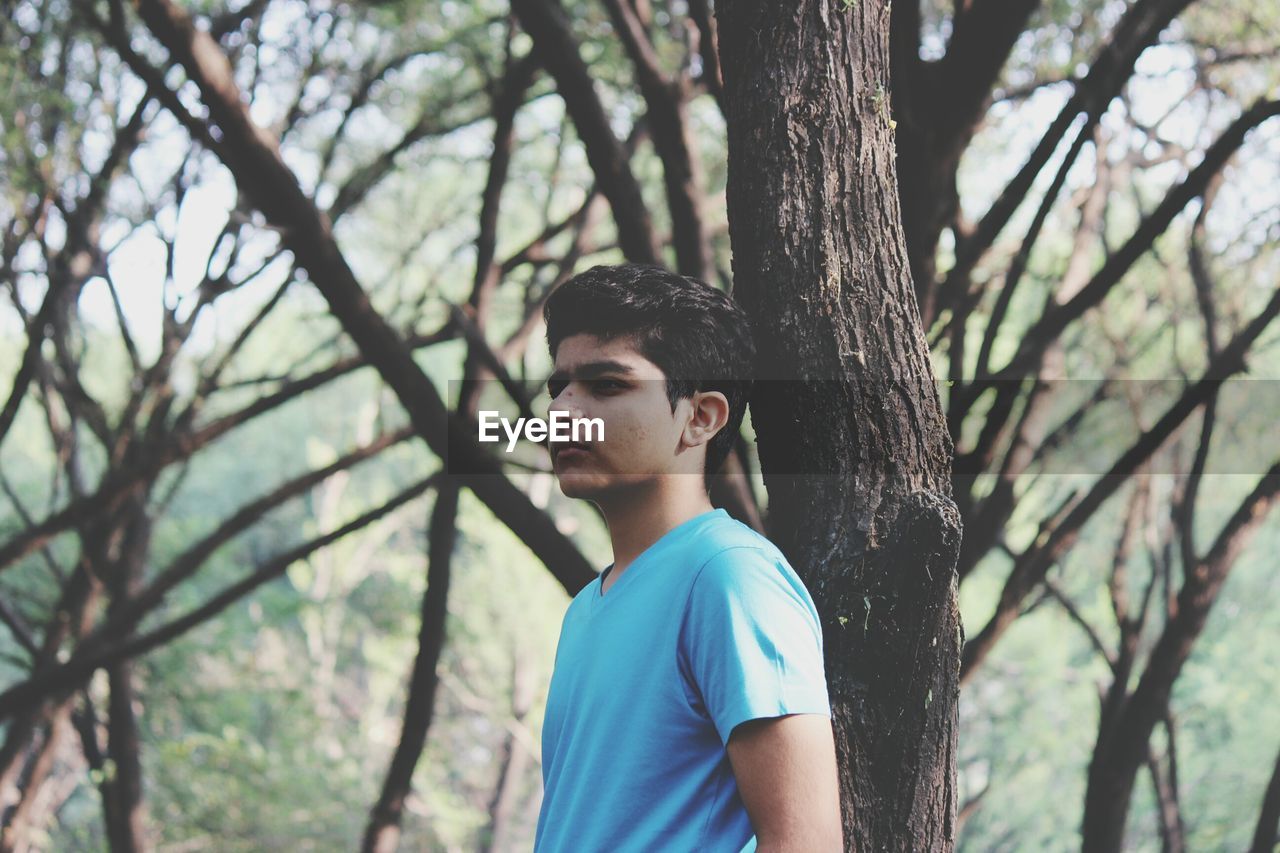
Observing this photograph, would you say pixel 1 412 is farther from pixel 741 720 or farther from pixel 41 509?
pixel 41 509

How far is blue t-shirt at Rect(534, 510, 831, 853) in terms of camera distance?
52.0 inches

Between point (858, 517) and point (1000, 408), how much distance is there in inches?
56.1

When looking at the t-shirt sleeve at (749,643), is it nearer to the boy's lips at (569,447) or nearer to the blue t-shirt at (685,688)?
the blue t-shirt at (685,688)

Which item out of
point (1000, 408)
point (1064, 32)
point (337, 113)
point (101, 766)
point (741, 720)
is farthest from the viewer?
point (337, 113)

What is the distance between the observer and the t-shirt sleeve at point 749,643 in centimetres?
130

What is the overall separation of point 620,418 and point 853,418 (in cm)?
38

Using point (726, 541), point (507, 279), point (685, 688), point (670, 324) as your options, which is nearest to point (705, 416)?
point (670, 324)

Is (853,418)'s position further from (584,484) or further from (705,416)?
(584,484)

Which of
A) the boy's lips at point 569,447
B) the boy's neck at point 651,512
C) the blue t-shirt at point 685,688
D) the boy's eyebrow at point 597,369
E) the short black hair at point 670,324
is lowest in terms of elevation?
the blue t-shirt at point 685,688

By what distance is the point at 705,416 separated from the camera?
62.8 inches

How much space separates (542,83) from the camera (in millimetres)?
7648

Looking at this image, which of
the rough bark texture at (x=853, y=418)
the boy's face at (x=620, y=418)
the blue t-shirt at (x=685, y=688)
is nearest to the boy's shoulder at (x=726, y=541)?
the blue t-shirt at (x=685, y=688)

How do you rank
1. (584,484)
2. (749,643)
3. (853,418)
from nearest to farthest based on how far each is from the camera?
(749,643) < (584,484) < (853,418)

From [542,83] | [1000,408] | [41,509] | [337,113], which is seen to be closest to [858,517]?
[1000,408]
